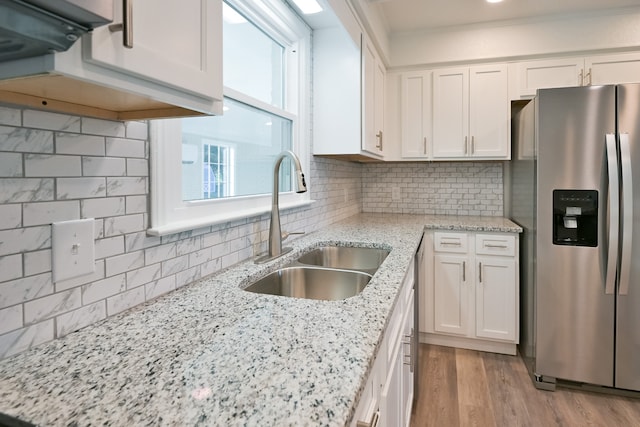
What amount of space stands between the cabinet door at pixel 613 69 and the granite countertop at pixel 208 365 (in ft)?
8.88

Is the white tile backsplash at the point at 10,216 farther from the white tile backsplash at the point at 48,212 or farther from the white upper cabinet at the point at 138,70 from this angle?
the white upper cabinet at the point at 138,70

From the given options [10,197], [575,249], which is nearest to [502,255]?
[575,249]

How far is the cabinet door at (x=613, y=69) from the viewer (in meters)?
2.62

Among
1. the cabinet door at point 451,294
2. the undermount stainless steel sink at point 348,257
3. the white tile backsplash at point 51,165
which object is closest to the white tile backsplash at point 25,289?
the white tile backsplash at point 51,165

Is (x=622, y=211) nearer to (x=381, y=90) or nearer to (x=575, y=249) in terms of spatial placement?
(x=575, y=249)

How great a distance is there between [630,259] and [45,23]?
8.46ft

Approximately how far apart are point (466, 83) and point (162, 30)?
9.24 feet

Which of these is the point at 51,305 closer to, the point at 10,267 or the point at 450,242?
the point at 10,267

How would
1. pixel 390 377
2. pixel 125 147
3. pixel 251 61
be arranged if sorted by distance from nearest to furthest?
pixel 125 147 < pixel 390 377 < pixel 251 61

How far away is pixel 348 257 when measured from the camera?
2.00 m

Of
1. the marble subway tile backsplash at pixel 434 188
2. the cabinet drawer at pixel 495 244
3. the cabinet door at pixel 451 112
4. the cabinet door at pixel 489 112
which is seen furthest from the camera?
the marble subway tile backsplash at pixel 434 188

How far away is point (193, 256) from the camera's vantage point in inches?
48.9

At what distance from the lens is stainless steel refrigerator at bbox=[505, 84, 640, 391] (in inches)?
78.0

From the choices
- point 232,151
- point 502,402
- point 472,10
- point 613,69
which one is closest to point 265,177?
point 232,151
